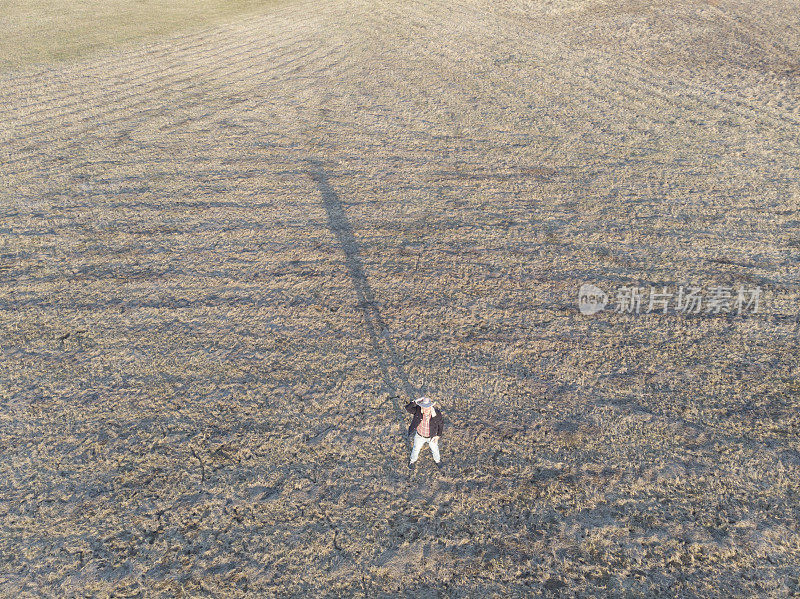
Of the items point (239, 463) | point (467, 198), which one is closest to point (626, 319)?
point (467, 198)

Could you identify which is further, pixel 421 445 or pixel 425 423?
pixel 421 445

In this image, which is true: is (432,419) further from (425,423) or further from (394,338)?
(394,338)

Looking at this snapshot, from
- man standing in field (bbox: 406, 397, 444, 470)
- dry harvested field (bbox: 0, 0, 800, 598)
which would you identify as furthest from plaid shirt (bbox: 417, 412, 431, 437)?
dry harvested field (bbox: 0, 0, 800, 598)

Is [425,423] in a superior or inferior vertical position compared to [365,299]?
superior

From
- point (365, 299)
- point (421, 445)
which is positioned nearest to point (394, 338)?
point (365, 299)

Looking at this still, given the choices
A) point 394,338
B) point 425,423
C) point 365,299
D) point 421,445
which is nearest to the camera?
point 425,423

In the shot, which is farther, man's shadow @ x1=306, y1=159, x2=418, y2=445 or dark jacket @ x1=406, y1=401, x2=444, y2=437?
man's shadow @ x1=306, y1=159, x2=418, y2=445

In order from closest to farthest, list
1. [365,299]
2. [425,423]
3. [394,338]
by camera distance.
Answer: [425,423]
[394,338]
[365,299]

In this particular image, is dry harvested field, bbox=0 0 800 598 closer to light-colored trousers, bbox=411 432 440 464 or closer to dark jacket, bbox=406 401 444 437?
light-colored trousers, bbox=411 432 440 464

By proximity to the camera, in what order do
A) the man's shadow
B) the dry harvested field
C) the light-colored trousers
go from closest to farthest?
the dry harvested field < the light-colored trousers < the man's shadow
